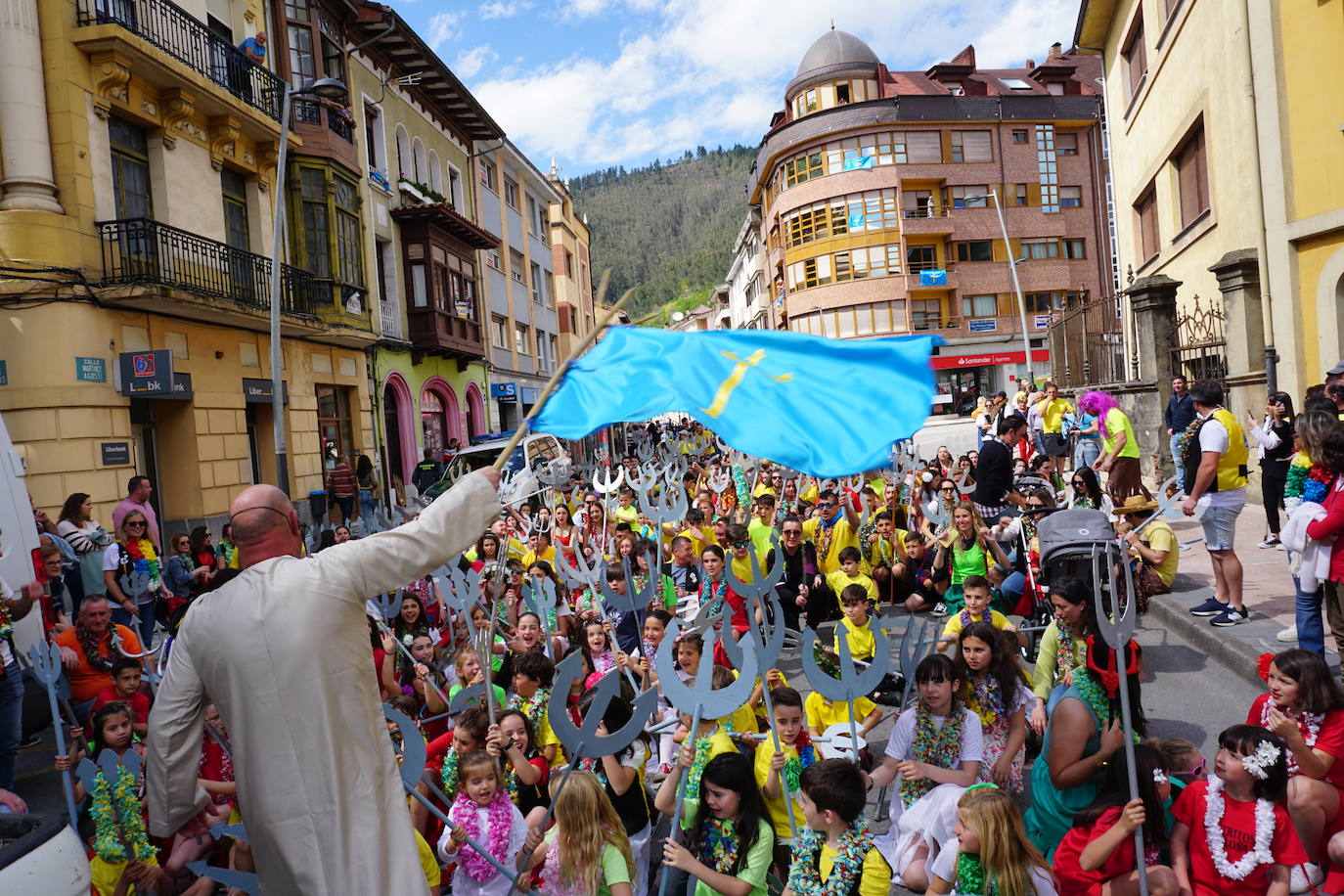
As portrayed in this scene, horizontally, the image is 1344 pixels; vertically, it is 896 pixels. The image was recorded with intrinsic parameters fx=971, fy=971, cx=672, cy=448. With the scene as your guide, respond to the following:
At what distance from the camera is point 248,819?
272 cm

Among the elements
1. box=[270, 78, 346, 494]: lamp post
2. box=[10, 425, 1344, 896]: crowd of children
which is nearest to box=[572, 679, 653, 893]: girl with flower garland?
box=[10, 425, 1344, 896]: crowd of children

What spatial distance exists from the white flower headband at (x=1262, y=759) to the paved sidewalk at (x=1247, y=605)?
3.11 m

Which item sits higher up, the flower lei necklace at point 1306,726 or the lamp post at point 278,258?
the lamp post at point 278,258

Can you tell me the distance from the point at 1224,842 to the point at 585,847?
8.09 feet

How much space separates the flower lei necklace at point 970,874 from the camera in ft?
11.9

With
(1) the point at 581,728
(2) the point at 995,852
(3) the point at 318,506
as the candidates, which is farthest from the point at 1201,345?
(3) the point at 318,506

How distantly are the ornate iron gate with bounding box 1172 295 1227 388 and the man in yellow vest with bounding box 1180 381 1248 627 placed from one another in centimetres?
803

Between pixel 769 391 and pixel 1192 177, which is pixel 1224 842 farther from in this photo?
pixel 1192 177

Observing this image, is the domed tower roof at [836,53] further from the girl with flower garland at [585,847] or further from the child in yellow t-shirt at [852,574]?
the girl with flower garland at [585,847]

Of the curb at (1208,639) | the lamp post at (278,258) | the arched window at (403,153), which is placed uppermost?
the arched window at (403,153)

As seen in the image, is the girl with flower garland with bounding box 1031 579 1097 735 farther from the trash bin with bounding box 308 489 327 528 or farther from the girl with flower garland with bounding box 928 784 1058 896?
the trash bin with bounding box 308 489 327 528

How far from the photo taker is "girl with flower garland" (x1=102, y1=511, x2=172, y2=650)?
8742 mm

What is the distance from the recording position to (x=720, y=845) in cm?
402

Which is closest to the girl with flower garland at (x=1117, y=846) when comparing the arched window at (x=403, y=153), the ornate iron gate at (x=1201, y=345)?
the ornate iron gate at (x=1201, y=345)
